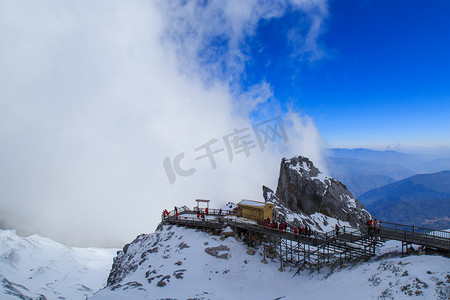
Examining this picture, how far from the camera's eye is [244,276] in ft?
101

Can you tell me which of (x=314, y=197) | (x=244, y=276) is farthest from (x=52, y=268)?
(x=244, y=276)

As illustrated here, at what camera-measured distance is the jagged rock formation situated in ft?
260

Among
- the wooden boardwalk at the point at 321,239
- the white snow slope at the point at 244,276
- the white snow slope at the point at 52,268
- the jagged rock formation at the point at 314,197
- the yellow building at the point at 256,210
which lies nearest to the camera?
the white snow slope at the point at 244,276

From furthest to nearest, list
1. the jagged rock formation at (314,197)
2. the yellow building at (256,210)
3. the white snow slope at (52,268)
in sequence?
the white snow slope at (52,268) < the jagged rock formation at (314,197) < the yellow building at (256,210)

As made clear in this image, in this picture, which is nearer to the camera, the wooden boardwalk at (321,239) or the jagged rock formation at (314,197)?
the wooden boardwalk at (321,239)

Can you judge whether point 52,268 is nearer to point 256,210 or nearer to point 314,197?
point 314,197

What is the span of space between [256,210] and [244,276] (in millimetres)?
11279

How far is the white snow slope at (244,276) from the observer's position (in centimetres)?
2028

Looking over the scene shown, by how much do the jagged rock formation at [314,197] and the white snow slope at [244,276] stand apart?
140 ft

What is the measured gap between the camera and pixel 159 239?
39844 mm

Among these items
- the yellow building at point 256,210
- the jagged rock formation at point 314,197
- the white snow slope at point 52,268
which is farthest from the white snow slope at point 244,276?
the white snow slope at point 52,268

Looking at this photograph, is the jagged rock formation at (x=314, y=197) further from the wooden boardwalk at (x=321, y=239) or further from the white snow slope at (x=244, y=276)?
the white snow slope at (x=244, y=276)

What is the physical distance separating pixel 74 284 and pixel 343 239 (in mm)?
143103

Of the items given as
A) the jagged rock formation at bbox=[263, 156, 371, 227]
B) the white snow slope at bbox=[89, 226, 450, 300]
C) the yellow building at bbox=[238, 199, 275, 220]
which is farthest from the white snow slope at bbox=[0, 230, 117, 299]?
the jagged rock formation at bbox=[263, 156, 371, 227]
